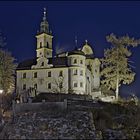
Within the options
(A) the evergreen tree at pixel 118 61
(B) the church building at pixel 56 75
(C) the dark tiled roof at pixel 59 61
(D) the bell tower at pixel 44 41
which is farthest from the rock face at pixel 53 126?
(D) the bell tower at pixel 44 41

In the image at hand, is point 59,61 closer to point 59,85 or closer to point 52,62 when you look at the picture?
point 52,62

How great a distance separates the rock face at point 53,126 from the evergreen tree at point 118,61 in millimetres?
15422

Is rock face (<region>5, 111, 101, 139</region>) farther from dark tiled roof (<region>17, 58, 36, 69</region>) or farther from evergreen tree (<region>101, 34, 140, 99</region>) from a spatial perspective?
dark tiled roof (<region>17, 58, 36, 69</region>)

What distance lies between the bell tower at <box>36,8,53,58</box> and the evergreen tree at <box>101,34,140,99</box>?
16.8 meters

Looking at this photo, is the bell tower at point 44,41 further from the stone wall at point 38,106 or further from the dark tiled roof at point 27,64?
the stone wall at point 38,106

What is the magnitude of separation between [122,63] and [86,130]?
60.9ft

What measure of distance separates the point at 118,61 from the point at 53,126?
19.4m

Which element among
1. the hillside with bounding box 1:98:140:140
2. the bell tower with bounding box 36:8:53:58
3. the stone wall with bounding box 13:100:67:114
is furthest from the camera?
the bell tower with bounding box 36:8:53:58

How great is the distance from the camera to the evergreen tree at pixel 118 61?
57.9 m

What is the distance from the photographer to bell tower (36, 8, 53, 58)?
73400 millimetres

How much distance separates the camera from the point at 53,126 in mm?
41750

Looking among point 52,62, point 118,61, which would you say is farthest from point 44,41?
point 118,61

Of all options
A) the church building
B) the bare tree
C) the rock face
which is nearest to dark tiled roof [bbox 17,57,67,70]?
the church building

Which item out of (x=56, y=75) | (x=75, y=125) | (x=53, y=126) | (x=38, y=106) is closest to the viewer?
(x=53, y=126)
